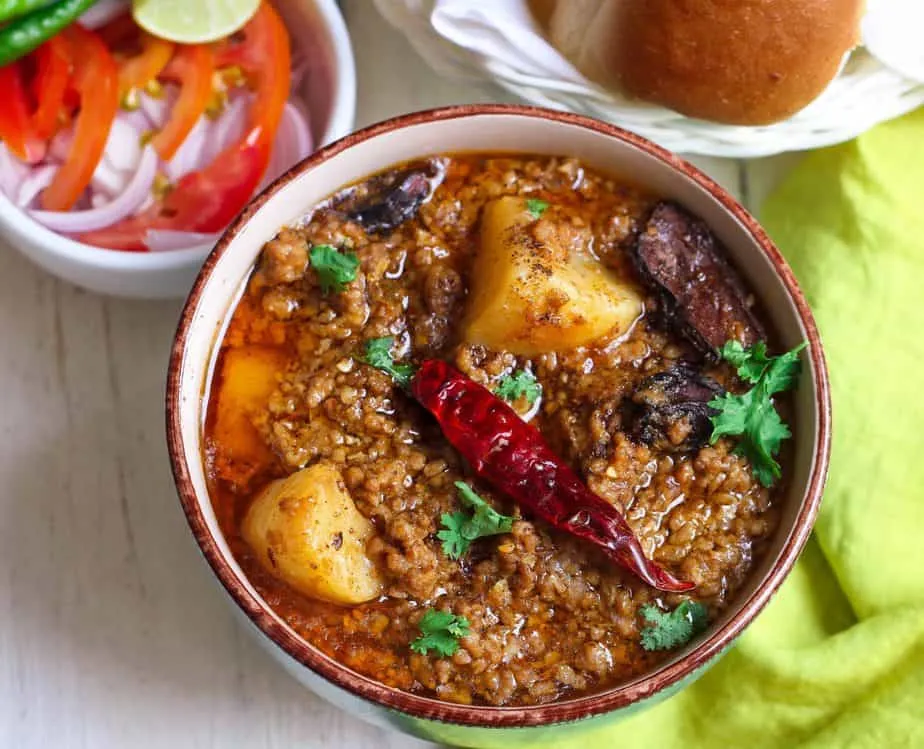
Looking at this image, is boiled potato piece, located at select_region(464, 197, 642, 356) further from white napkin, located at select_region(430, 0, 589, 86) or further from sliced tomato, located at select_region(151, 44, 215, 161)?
sliced tomato, located at select_region(151, 44, 215, 161)

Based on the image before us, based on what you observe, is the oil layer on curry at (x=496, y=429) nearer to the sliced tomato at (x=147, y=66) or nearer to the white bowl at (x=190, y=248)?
the white bowl at (x=190, y=248)

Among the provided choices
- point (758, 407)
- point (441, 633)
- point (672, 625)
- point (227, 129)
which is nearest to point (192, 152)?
point (227, 129)

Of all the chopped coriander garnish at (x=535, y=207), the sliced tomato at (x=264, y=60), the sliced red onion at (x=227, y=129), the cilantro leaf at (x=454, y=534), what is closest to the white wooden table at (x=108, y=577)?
the sliced red onion at (x=227, y=129)

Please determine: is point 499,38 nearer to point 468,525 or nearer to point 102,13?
point 102,13

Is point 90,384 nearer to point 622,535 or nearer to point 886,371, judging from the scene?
point 622,535

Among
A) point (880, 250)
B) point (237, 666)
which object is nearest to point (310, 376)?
point (237, 666)

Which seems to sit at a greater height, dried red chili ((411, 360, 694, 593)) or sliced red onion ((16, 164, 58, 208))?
dried red chili ((411, 360, 694, 593))

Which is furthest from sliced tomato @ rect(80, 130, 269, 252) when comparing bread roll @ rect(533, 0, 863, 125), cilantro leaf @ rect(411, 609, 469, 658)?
cilantro leaf @ rect(411, 609, 469, 658)
